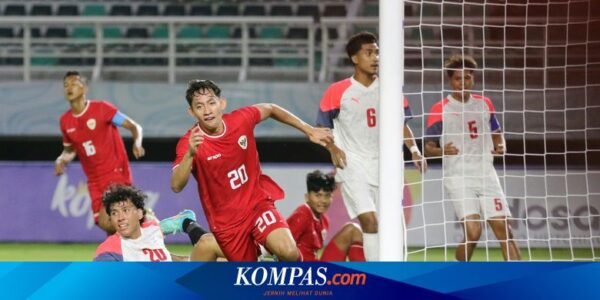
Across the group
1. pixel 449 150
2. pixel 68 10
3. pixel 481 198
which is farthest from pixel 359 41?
pixel 68 10

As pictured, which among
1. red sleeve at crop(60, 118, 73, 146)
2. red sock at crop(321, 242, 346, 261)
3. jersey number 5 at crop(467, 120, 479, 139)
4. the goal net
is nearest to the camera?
red sock at crop(321, 242, 346, 261)

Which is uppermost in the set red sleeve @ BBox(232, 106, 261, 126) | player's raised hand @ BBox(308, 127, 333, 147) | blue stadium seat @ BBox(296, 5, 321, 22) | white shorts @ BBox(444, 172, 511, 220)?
blue stadium seat @ BBox(296, 5, 321, 22)

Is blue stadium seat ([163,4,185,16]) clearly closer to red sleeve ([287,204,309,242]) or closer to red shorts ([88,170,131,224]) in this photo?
red shorts ([88,170,131,224])

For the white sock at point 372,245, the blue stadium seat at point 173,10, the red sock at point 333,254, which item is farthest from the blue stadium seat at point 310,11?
the white sock at point 372,245

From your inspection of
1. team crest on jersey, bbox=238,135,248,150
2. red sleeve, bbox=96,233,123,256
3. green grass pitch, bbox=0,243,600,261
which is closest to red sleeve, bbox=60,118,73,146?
green grass pitch, bbox=0,243,600,261

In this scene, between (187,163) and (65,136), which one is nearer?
(187,163)

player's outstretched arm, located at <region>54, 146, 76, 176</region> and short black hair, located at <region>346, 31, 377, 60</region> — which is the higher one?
short black hair, located at <region>346, 31, 377, 60</region>

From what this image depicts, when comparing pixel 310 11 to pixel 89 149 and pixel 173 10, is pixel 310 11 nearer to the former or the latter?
pixel 173 10

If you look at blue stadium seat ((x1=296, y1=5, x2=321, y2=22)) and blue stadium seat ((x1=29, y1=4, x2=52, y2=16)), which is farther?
blue stadium seat ((x1=29, y1=4, x2=52, y2=16))

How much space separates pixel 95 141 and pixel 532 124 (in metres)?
4.14

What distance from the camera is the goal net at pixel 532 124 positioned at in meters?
8.34

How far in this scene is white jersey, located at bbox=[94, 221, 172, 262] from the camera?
513cm

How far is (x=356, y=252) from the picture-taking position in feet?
20.8

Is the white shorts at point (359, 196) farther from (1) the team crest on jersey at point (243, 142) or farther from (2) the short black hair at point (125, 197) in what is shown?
(2) the short black hair at point (125, 197)
